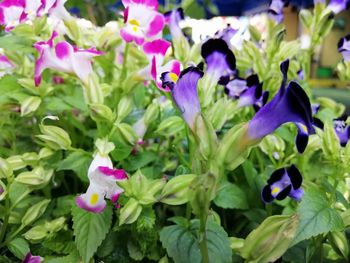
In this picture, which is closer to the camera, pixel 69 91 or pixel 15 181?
pixel 15 181

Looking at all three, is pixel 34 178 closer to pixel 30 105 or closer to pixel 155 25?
pixel 30 105

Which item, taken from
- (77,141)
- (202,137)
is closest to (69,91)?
(77,141)

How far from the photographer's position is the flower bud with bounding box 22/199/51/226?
46 cm

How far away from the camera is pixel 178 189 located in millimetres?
338

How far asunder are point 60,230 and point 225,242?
18 cm

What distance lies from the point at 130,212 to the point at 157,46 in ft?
0.63

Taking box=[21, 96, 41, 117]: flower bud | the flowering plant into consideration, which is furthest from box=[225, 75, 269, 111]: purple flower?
box=[21, 96, 41, 117]: flower bud

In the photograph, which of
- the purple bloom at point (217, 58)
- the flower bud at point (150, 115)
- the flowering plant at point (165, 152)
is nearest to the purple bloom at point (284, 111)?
the flowering plant at point (165, 152)

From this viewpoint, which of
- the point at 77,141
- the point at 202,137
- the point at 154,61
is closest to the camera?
the point at 202,137

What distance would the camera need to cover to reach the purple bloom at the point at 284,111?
0.31 metres

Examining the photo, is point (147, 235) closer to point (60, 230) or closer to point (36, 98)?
point (60, 230)

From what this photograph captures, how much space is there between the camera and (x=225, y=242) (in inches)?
14.7

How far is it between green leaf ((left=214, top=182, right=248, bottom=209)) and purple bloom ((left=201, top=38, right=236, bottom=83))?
125mm

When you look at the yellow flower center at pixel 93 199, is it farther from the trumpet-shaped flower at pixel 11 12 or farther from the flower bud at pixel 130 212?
the trumpet-shaped flower at pixel 11 12
